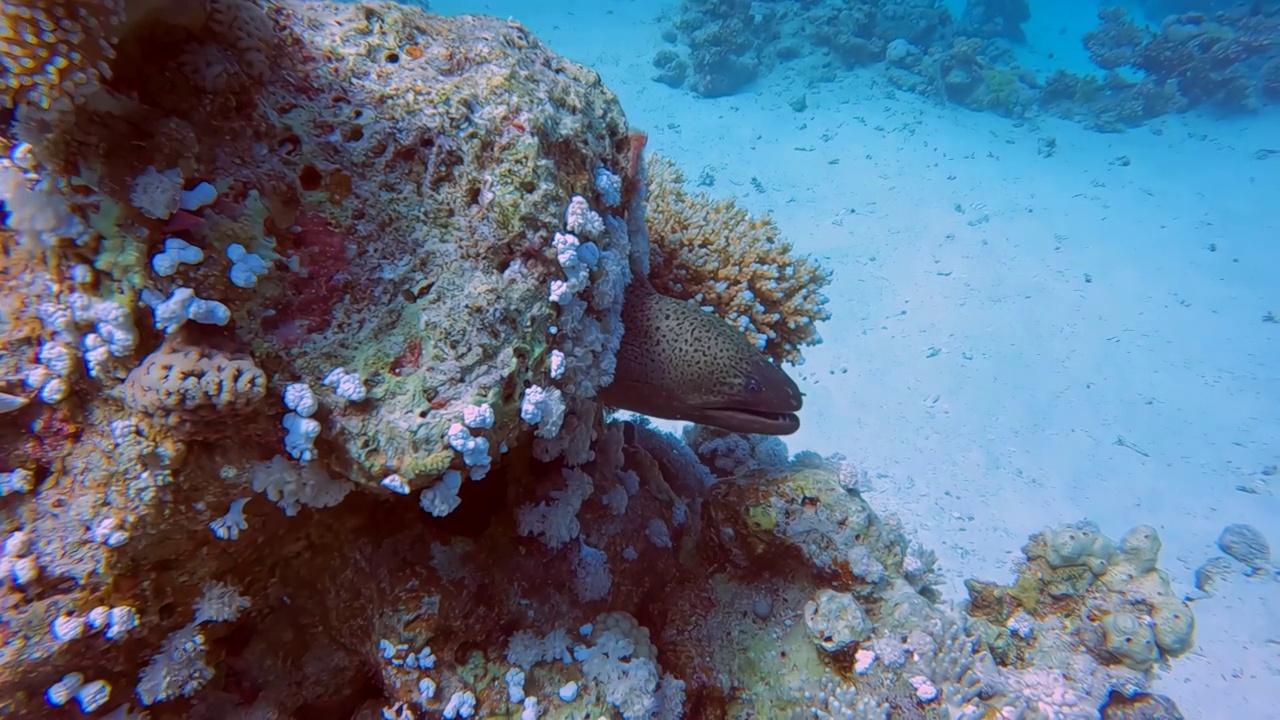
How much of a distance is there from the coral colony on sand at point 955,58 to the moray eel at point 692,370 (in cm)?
1445

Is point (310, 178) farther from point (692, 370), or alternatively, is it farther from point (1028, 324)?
point (1028, 324)

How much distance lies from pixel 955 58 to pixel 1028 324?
11603mm

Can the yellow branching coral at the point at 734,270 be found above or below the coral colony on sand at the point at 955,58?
below

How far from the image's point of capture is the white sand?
7.52 metres

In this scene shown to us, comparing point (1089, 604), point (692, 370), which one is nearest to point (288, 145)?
point (692, 370)

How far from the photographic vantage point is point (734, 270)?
3412 mm

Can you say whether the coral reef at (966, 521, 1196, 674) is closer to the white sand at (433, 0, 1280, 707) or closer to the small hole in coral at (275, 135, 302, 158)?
the white sand at (433, 0, 1280, 707)

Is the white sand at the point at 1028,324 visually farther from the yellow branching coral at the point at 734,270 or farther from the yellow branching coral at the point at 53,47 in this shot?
the yellow branching coral at the point at 53,47

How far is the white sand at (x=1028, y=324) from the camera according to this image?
7.52m

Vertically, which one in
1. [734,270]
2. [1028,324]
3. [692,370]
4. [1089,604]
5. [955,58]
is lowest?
[1089,604]

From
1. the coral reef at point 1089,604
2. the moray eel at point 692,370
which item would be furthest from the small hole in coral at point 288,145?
the coral reef at point 1089,604

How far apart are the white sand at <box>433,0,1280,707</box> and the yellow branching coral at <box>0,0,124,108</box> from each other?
7689 mm

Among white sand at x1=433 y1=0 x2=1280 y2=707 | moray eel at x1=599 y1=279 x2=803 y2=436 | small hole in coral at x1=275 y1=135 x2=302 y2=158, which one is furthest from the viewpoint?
→ white sand at x1=433 y1=0 x2=1280 y2=707

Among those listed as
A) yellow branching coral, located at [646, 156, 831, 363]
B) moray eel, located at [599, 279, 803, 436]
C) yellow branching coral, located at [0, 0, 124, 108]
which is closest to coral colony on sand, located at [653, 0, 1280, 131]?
yellow branching coral, located at [646, 156, 831, 363]
